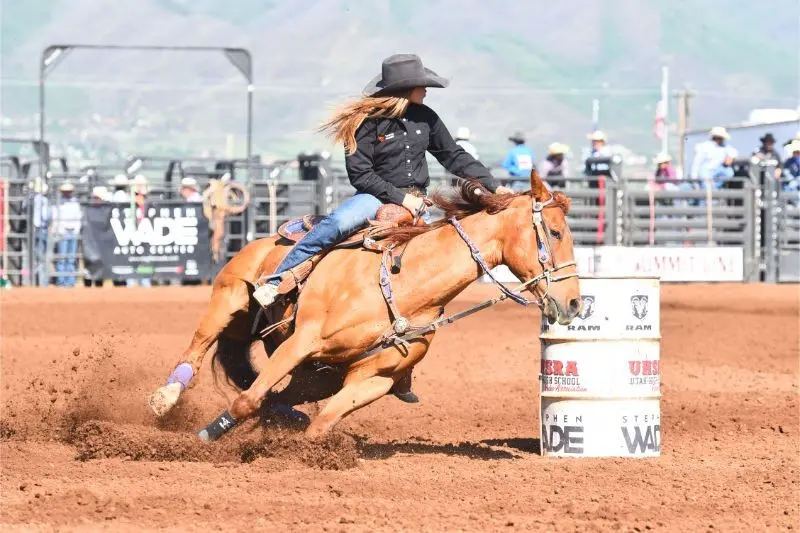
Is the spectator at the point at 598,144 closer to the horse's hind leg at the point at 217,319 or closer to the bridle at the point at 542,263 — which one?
the horse's hind leg at the point at 217,319

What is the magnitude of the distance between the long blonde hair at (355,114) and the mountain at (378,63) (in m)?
93.7

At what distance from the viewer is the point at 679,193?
20.7 metres

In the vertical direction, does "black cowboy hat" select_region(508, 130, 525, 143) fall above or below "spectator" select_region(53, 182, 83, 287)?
above

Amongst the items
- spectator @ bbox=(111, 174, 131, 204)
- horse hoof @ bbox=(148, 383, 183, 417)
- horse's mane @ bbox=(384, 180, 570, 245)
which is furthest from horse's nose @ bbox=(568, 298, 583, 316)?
spectator @ bbox=(111, 174, 131, 204)

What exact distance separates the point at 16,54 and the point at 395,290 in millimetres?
140801

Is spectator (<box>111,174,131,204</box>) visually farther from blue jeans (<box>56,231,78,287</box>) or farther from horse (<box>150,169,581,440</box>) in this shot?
horse (<box>150,169,581,440</box>)

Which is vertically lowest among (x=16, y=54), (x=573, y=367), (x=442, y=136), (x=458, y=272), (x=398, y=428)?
(x=398, y=428)

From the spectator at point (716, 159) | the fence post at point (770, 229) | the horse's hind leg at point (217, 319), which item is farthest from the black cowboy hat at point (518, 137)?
the horse's hind leg at point (217, 319)

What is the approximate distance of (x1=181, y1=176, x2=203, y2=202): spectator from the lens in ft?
64.5

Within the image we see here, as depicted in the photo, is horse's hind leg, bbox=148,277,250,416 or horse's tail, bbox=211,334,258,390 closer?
horse's hind leg, bbox=148,277,250,416

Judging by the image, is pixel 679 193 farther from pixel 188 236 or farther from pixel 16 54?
→ pixel 16 54

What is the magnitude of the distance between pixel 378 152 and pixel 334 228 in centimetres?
50

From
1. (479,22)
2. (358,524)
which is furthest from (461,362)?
(479,22)

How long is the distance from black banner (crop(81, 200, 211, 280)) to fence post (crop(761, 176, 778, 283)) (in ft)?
27.5
